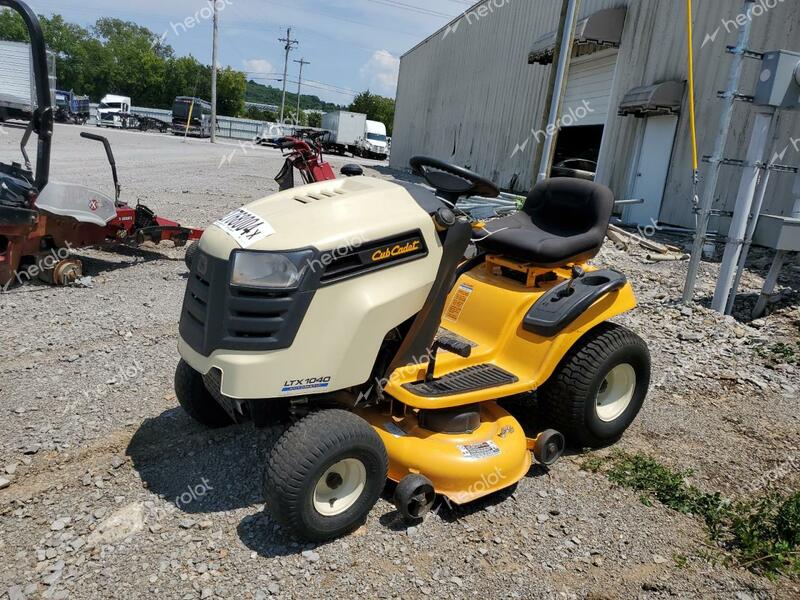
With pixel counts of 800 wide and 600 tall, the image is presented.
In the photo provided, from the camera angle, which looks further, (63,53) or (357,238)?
(63,53)

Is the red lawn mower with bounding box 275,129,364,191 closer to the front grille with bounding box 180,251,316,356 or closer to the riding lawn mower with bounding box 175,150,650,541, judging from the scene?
the riding lawn mower with bounding box 175,150,650,541

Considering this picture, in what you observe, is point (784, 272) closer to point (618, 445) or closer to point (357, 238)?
point (618, 445)

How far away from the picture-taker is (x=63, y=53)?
57.8 metres

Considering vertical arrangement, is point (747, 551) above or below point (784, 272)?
below

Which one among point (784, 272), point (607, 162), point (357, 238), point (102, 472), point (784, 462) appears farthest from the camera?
point (607, 162)

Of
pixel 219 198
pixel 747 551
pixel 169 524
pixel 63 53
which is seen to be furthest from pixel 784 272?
pixel 63 53

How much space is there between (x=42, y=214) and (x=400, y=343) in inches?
164

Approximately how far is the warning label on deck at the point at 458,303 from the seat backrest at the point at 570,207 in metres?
0.63

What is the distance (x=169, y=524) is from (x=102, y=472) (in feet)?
1.86

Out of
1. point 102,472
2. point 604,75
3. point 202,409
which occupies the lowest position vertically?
point 102,472

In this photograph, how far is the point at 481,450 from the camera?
287 cm

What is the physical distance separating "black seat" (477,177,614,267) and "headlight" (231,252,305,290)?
1495 mm

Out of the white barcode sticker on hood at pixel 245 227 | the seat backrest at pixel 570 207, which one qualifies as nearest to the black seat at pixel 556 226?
the seat backrest at pixel 570 207

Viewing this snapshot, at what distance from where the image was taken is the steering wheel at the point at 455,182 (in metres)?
2.85
